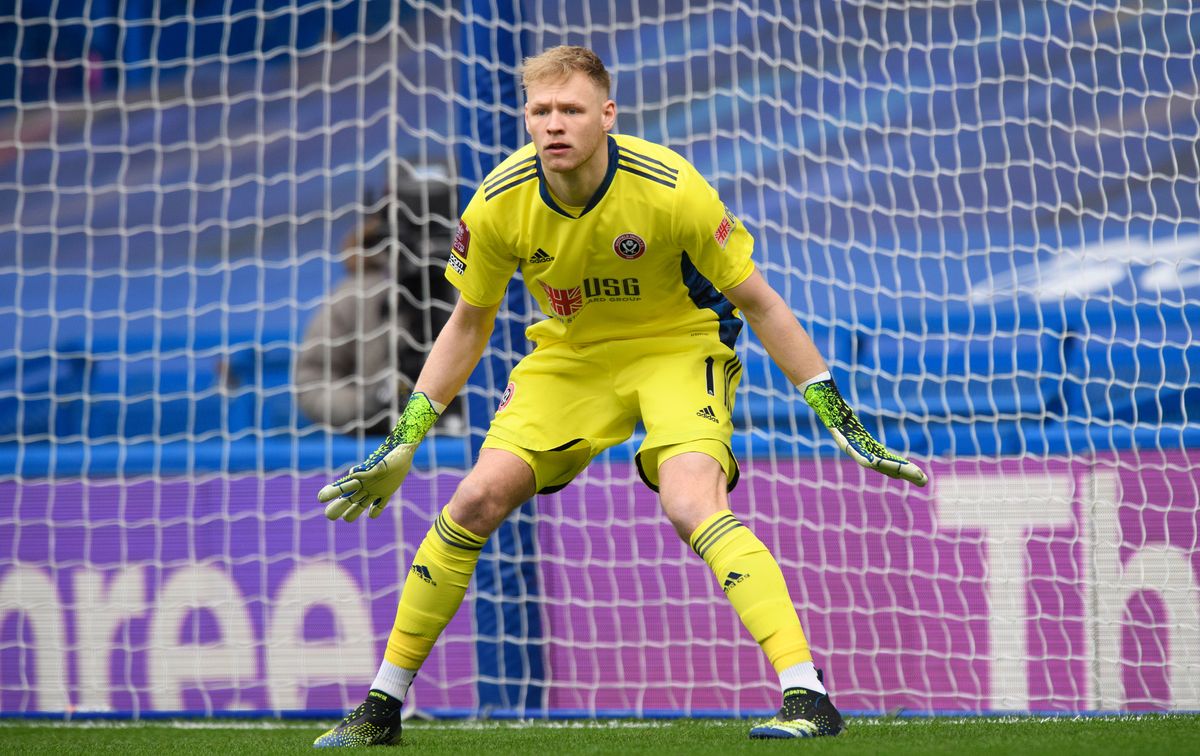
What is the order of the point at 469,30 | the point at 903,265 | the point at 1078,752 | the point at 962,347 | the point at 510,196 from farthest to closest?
the point at 903,265, the point at 962,347, the point at 469,30, the point at 510,196, the point at 1078,752

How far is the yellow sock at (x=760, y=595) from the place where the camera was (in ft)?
9.45

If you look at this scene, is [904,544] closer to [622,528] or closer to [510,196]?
[622,528]

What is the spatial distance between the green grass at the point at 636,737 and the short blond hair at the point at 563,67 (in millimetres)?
1510

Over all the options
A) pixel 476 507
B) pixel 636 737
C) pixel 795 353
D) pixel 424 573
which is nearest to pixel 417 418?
pixel 476 507

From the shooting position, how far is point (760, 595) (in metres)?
2.89

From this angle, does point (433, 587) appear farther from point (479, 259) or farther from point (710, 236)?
point (710, 236)

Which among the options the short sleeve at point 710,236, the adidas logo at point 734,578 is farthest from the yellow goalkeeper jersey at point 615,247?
the adidas logo at point 734,578

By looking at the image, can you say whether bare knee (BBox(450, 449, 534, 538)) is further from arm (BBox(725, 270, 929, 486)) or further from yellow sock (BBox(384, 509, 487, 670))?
arm (BBox(725, 270, 929, 486))

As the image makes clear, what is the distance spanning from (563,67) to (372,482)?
106 cm

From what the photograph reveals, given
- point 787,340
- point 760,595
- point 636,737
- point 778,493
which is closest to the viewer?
point 760,595

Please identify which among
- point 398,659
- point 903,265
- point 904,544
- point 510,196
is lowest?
point 398,659

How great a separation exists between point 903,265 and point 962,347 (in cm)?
66

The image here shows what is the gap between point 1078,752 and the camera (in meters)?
2.75

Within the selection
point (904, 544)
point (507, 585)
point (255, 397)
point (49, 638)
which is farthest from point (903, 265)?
point (49, 638)
